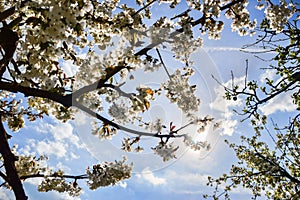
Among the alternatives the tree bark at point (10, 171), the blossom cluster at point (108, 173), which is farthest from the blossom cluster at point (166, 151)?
the tree bark at point (10, 171)

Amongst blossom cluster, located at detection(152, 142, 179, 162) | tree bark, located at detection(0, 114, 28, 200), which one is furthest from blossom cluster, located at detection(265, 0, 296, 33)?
tree bark, located at detection(0, 114, 28, 200)

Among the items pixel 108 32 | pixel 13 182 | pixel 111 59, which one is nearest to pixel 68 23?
pixel 111 59

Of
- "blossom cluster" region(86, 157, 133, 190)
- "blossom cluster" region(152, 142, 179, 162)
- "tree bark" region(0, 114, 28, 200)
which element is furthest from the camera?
"blossom cluster" region(86, 157, 133, 190)

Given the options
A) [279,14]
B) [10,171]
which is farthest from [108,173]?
[279,14]

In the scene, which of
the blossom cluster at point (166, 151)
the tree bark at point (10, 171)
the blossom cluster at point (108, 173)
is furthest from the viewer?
the blossom cluster at point (108, 173)

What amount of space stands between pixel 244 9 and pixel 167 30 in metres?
2.71

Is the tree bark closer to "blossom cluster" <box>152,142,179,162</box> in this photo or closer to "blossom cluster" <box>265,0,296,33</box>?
"blossom cluster" <box>152,142,179,162</box>

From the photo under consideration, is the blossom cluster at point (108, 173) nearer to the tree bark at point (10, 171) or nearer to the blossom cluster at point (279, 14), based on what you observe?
the tree bark at point (10, 171)

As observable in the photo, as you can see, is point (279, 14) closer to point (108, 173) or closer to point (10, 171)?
point (108, 173)

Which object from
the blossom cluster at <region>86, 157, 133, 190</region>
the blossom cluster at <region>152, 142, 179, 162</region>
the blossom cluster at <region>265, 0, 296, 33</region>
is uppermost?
the blossom cluster at <region>265, 0, 296, 33</region>

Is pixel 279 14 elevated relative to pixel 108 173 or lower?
elevated

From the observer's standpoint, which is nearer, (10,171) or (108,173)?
(10,171)

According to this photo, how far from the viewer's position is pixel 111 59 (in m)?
4.77

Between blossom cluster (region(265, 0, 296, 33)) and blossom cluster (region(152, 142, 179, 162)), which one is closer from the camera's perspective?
blossom cluster (region(152, 142, 179, 162))
